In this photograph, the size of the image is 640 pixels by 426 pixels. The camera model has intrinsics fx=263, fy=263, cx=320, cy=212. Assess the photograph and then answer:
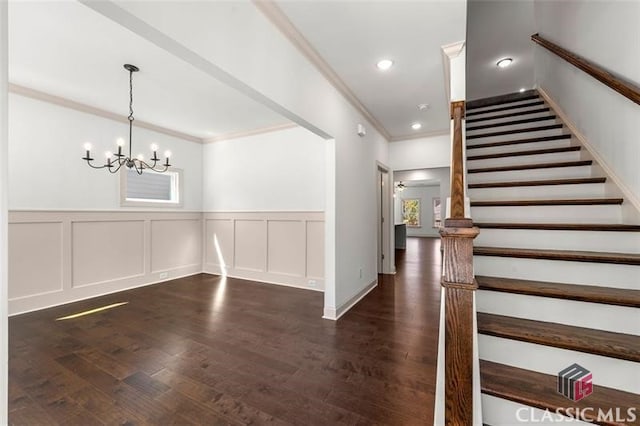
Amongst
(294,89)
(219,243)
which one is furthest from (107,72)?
(219,243)

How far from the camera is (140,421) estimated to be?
5.22ft

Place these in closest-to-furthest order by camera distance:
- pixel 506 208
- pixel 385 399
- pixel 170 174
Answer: pixel 385 399 < pixel 506 208 < pixel 170 174

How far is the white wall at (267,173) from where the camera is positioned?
4.43 meters

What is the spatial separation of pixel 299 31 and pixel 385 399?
9.74 feet

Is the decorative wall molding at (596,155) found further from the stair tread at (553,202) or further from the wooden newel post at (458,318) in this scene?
the wooden newel post at (458,318)

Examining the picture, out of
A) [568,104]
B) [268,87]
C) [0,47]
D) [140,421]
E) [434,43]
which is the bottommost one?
[140,421]

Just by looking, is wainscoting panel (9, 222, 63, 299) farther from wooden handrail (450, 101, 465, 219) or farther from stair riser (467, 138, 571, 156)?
stair riser (467, 138, 571, 156)

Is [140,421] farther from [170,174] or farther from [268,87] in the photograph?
[170,174]

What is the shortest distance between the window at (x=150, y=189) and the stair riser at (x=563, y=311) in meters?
5.08

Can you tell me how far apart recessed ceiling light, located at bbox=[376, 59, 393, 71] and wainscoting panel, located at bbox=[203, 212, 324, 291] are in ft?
7.48

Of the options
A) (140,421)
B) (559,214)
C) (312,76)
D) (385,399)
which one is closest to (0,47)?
(140,421)

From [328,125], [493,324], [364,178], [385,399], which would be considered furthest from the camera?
[364,178]

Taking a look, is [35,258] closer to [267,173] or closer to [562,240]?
[267,173]

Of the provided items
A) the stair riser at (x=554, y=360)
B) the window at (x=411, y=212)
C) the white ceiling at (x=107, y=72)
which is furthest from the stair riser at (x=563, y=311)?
the window at (x=411, y=212)
